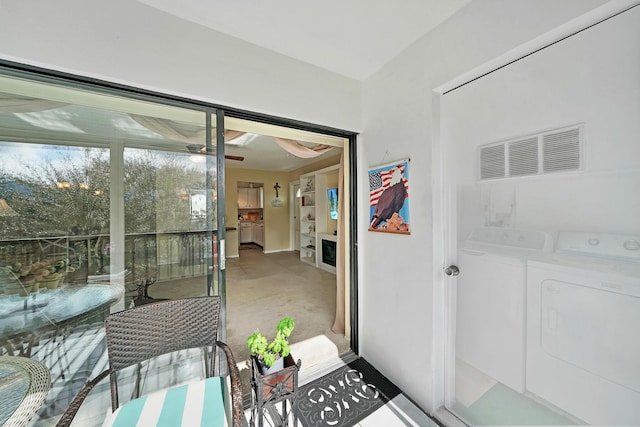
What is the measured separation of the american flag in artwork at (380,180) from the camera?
1.75 m

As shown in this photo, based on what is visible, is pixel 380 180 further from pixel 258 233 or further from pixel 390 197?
pixel 258 233

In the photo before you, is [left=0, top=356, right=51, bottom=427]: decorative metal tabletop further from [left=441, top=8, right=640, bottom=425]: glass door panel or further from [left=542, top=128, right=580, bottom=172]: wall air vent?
[left=542, top=128, right=580, bottom=172]: wall air vent

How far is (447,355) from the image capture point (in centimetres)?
→ 154

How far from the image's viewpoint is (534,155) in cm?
117

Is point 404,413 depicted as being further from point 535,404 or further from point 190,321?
point 190,321

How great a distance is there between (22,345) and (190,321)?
0.86m

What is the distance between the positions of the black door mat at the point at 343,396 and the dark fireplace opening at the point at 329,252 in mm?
2960

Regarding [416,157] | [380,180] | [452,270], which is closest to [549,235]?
[452,270]

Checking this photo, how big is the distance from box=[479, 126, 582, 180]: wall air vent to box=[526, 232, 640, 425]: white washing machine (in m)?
0.33

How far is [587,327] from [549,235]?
419mm

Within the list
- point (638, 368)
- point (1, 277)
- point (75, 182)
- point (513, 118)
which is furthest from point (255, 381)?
point (513, 118)

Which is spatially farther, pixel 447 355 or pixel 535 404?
pixel 447 355

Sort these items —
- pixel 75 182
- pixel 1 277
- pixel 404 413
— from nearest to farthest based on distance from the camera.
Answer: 1. pixel 1 277
2. pixel 75 182
3. pixel 404 413

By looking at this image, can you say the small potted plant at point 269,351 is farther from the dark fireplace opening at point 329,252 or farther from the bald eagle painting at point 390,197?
the dark fireplace opening at point 329,252
